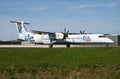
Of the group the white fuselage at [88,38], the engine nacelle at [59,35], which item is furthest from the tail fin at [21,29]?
the white fuselage at [88,38]

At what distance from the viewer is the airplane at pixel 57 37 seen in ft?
213

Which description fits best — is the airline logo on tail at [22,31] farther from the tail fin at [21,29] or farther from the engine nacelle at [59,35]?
the engine nacelle at [59,35]

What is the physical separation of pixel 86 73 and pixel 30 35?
5204cm

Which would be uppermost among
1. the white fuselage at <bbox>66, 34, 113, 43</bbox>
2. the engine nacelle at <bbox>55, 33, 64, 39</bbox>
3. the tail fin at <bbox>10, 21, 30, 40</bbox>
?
the tail fin at <bbox>10, 21, 30, 40</bbox>

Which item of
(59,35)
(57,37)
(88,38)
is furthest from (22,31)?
(88,38)

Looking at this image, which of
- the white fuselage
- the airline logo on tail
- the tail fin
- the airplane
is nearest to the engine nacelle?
the airplane

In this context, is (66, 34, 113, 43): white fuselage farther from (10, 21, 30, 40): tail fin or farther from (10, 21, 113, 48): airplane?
(10, 21, 30, 40): tail fin

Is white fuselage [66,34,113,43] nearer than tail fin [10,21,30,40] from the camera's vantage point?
Yes

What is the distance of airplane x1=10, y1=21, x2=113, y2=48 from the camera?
64.8 m

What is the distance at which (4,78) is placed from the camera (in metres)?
23.5

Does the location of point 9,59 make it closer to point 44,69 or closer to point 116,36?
point 44,69

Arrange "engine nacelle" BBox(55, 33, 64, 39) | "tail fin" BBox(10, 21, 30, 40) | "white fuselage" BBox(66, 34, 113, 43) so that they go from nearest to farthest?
"white fuselage" BBox(66, 34, 113, 43)
"engine nacelle" BBox(55, 33, 64, 39)
"tail fin" BBox(10, 21, 30, 40)

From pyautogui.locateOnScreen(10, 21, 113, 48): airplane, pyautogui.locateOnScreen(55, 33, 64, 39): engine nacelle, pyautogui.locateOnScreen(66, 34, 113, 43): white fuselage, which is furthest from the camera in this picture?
pyautogui.locateOnScreen(55, 33, 64, 39): engine nacelle

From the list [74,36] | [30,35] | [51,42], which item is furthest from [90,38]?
[30,35]
